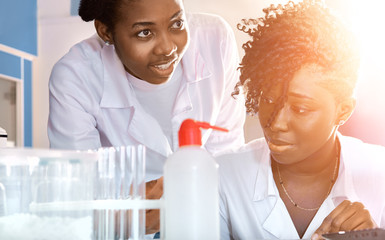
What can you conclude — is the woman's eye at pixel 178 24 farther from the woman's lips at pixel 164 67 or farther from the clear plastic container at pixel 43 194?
the clear plastic container at pixel 43 194

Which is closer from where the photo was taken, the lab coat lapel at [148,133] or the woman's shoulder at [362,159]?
the woman's shoulder at [362,159]

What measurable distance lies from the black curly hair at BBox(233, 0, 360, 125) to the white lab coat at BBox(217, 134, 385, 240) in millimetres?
150

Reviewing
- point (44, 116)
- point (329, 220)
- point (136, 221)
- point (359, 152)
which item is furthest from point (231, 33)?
point (44, 116)

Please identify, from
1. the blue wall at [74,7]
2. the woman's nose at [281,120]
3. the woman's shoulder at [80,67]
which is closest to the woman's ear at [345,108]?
the woman's nose at [281,120]

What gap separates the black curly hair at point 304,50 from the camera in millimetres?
1027

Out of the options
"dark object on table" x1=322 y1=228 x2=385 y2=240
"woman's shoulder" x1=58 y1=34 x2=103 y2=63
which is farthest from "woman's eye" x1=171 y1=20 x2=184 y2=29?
"dark object on table" x1=322 y1=228 x2=385 y2=240

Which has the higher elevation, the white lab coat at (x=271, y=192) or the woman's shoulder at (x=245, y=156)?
the woman's shoulder at (x=245, y=156)

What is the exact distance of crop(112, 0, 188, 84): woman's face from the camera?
1271mm

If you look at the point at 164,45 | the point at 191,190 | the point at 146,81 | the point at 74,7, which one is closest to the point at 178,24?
the point at 164,45

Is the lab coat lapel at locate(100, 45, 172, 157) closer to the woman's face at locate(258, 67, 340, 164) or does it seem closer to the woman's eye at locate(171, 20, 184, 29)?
the woman's eye at locate(171, 20, 184, 29)

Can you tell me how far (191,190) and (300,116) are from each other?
1.53 ft

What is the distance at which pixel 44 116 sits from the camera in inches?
101

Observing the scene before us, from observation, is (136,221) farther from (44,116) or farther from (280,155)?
(44,116)

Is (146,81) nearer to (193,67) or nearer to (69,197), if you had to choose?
(193,67)
